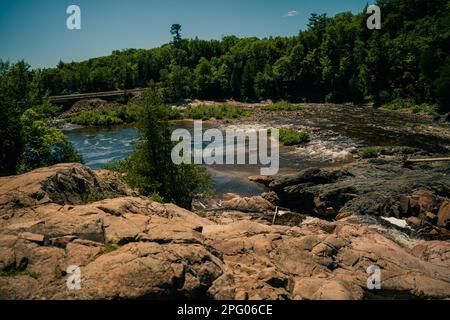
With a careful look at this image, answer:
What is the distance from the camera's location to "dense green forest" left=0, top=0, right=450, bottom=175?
277 ft

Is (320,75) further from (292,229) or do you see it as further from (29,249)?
(29,249)

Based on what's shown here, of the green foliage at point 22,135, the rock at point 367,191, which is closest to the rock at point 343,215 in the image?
the rock at point 367,191

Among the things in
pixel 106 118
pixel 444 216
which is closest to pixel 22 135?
pixel 444 216

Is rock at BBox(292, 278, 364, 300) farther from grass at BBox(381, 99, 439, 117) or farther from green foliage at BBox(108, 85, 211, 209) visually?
grass at BBox(381, 99, 439, 117)

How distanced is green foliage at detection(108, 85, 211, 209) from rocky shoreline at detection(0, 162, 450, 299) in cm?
416

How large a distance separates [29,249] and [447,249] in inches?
729

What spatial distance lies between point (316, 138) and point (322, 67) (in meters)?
64.6

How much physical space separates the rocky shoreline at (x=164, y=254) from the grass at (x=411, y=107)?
57.4m

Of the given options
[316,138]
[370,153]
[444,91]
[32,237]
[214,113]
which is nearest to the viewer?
[32,237]

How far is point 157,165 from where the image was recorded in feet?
80.7

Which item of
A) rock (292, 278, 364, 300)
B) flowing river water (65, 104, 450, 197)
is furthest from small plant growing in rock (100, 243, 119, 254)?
flowing river water (65, 104, 450, 197)

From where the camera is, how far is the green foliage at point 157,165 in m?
23.7

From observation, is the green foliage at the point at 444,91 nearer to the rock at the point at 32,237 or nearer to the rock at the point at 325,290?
the rock at the point at 325,290

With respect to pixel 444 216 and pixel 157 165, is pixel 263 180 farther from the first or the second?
pixel 444 216
